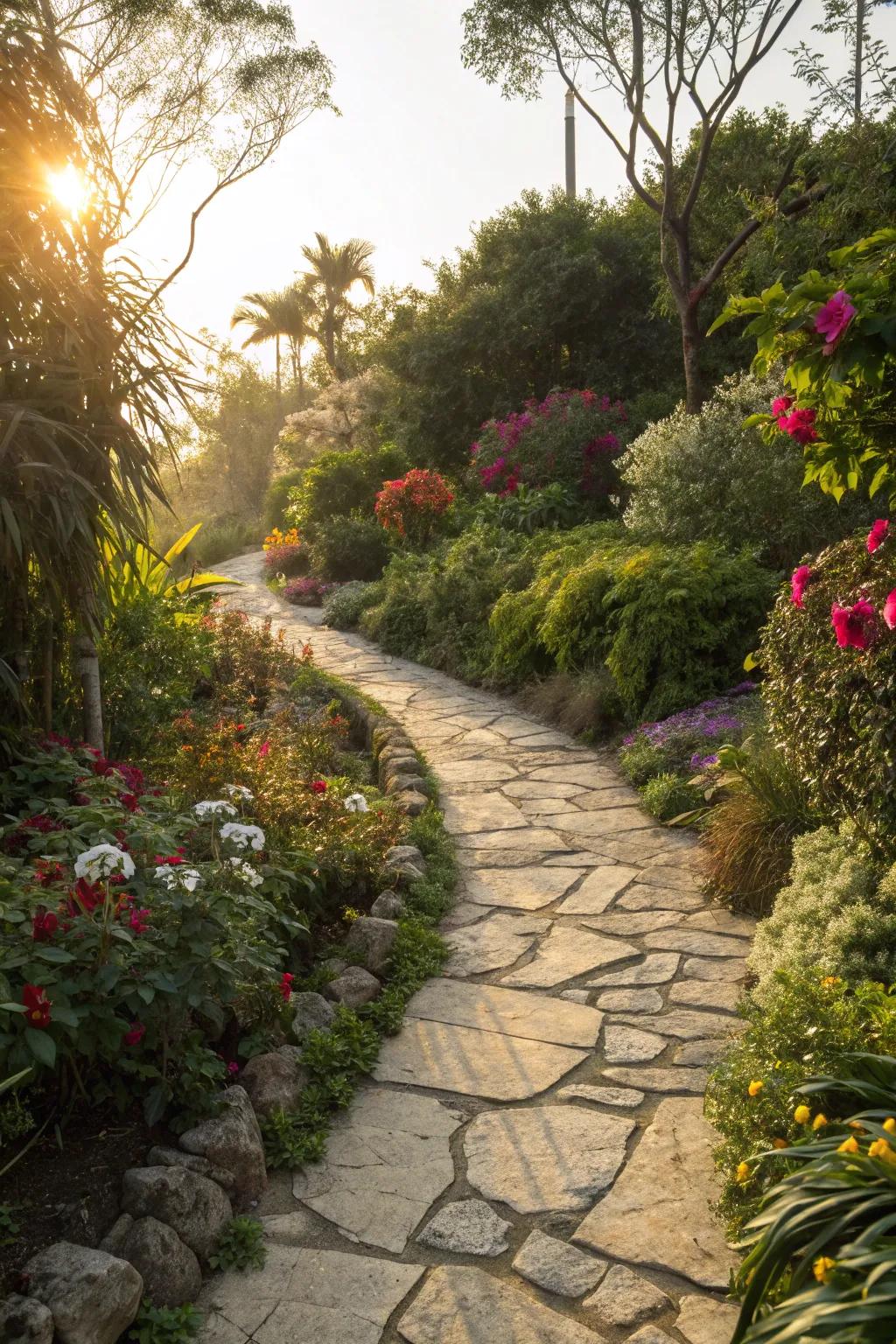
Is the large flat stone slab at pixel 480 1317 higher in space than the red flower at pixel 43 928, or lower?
lower

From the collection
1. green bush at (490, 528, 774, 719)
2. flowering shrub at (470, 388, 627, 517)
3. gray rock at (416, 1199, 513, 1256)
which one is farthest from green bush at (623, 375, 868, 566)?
gray rock at (416, 1199, 513, 1256)

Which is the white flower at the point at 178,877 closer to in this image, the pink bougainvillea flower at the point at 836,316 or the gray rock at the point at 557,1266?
the gray rock at the point at 557,1266

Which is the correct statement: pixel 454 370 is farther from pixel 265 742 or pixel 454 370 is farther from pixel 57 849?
pixel 57 849

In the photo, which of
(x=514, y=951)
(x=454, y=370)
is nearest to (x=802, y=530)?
(x=514, y=951)

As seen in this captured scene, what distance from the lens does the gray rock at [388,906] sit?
4.10 m

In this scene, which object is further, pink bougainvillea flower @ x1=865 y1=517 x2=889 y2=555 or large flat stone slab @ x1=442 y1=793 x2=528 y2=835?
large flat stone slab @ x1=442 y1=793 x2=528 y2=835

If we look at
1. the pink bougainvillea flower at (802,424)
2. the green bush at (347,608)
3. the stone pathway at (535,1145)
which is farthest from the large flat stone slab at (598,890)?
the green bush at (347,608)

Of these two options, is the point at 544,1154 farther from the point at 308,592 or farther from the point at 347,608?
the point at 308,592

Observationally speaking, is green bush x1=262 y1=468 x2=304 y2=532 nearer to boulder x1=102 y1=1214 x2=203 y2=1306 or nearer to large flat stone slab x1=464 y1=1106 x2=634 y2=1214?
large flat stone slab x1=464 y1=1106 x2=634 y2=1214

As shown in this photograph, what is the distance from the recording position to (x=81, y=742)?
4.53 meters

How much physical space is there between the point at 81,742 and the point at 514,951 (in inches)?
81.9

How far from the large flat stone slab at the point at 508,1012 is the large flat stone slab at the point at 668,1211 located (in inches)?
21.5

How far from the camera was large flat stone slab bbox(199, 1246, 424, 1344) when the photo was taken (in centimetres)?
222

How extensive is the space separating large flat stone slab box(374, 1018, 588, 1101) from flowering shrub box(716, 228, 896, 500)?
2.13 metres
